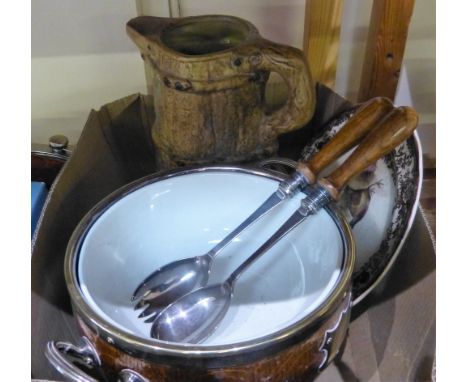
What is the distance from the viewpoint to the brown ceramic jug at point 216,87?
46cm

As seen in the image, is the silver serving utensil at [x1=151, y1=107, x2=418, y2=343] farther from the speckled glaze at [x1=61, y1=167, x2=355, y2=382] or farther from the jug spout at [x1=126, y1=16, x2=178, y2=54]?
the jug spout at [x1=126, y1=16, x2=178, y2=54]

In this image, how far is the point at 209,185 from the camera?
0.50 meters

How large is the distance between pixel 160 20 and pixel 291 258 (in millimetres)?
245

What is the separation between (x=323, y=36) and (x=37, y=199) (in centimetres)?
34

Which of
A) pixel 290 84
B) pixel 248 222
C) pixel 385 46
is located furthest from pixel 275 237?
pixel 385 46

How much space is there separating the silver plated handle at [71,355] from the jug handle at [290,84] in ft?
0.82

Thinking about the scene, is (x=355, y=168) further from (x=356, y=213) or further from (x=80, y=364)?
(x=80, y=364)

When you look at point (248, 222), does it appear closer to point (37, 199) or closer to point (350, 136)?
point (350, 136)

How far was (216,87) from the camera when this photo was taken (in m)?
0.47

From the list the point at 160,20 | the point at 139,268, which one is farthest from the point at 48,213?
the point at 160,20

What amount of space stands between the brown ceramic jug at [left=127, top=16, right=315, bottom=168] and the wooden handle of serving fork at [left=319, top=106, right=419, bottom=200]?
80 millimetres

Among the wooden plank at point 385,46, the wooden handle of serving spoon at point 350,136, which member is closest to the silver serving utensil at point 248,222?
the wooden handle of serving spoon at point 350,136

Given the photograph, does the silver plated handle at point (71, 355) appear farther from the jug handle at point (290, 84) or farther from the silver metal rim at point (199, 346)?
the jug handle at point (290, 84)

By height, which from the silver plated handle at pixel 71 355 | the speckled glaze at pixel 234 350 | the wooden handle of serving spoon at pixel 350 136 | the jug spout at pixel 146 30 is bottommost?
the silver plated handle at pixel 71 355
